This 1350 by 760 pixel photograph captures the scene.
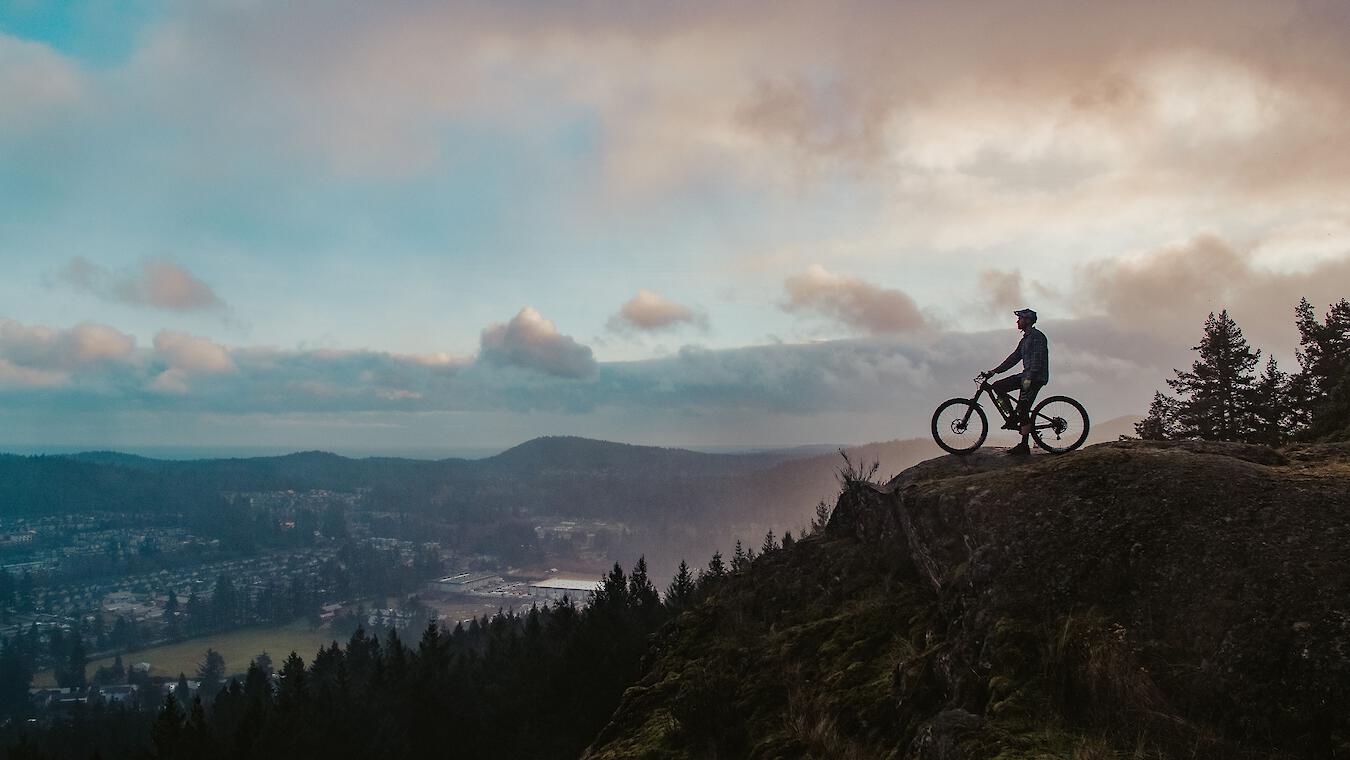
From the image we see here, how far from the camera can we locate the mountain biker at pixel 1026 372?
14.1m

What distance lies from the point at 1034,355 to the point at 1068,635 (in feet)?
26.3

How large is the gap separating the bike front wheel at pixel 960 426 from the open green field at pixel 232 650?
171m

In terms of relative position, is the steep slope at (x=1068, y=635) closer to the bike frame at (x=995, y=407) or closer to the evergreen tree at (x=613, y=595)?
the bike frame at (x=995, y=407)

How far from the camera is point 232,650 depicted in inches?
6388

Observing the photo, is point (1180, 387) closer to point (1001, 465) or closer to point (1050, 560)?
point (1001, 465)

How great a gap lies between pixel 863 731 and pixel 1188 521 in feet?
16.4

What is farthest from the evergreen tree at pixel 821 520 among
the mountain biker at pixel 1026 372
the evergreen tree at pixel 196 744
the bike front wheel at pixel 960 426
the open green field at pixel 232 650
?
the open green field at pixel 232 650

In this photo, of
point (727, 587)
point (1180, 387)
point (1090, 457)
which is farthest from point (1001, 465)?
point (1180, 387)

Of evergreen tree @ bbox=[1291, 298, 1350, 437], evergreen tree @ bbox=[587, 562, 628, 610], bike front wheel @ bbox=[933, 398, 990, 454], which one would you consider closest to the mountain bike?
bike front wheel @ bbox=[933, 398, 990, 454]

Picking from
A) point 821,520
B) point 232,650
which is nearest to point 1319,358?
point 821,520

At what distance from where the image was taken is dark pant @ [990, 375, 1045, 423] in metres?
14.4

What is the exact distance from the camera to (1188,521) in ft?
28.0

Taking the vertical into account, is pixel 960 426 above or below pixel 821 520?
above

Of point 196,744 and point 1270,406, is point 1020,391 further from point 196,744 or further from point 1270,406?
point 196,744
